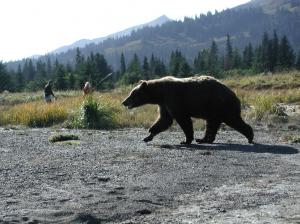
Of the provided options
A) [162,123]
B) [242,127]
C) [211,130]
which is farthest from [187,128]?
[242,127]

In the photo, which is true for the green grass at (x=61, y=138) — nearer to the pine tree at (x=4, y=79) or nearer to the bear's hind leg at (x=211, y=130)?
the bear's hind leg at (x=211, y=130)

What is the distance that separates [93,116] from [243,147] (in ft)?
24.2

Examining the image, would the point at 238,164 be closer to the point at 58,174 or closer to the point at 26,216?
the point at 58,174

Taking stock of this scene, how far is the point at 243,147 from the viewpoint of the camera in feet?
43.2

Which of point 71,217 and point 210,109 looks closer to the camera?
point 71,217

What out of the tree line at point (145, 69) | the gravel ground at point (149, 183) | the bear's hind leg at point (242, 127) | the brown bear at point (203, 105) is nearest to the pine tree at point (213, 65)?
the tree line at point (145, 69)

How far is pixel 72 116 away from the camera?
66.7ft

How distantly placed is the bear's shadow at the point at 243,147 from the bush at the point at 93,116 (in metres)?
5.93

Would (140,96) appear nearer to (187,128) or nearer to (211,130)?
(187,128)

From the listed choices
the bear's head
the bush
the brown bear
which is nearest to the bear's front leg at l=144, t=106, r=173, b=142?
the brown bear

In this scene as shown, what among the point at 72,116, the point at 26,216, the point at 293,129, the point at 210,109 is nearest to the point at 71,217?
the point at 26,216

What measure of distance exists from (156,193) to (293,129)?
10.7 metres

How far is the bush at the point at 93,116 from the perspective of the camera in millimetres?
19152

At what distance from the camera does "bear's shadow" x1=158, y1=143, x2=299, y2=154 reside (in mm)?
12398
